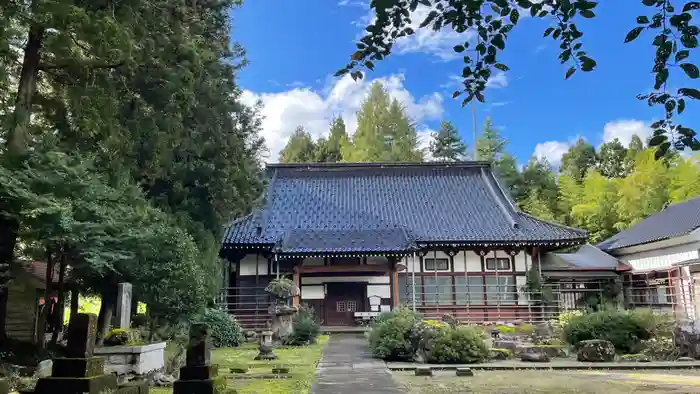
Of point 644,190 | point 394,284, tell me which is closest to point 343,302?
point 394,284

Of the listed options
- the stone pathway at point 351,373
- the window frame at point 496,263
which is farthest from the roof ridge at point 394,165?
the stone pathway at point 351,373

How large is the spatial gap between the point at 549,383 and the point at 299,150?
40085 millimetres

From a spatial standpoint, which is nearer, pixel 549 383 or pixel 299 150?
pixel 549 383

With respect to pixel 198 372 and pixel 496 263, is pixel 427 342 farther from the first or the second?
pixel 496 263

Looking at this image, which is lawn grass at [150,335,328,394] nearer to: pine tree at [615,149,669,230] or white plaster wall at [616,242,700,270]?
white plaster wall at [616,242,700,270]

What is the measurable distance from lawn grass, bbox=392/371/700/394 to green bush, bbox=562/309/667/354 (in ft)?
8.46

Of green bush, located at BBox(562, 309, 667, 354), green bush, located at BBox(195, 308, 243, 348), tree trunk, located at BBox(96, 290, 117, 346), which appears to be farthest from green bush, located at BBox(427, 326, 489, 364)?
green bush, located at BBox(195, 308, 243, 348)

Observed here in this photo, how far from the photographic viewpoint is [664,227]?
23.6m

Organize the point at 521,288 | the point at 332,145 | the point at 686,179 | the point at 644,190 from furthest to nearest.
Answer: the point at 332,145
the point at 644,190
the point at 686,179
the point at 521,288

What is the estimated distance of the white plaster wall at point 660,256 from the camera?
21.2 metres

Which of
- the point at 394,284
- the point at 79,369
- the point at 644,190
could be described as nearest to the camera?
the point at 79,369

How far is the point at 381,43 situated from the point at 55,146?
25.1 feet

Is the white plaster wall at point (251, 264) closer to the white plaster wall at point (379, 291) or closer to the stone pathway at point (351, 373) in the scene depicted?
the white plaster wall at point (379, 291)

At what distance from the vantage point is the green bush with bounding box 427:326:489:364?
1125 centimetres
